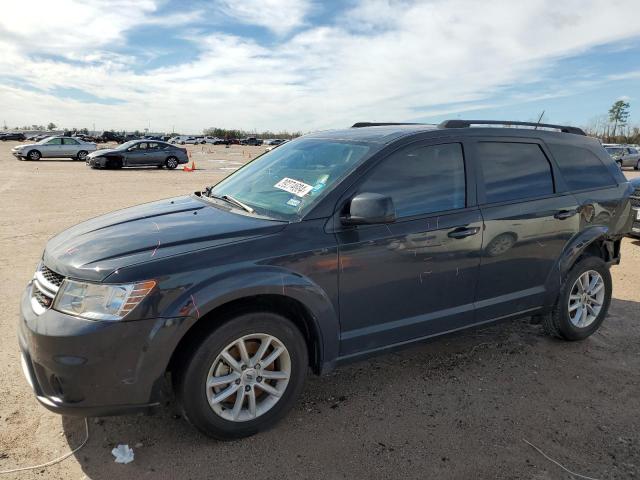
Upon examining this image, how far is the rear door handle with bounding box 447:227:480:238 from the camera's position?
3.49 m

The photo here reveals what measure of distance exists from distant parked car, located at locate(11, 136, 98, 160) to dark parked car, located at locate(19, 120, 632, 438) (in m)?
28.1

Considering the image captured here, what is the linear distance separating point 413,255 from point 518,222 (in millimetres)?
1065

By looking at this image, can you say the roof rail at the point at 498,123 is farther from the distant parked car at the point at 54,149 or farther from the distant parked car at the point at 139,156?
the distant parked car at the point at 54,149

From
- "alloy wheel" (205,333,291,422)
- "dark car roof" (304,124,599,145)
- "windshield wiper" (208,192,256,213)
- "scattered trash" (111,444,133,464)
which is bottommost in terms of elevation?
"scattered trash" (111,444,133,464)

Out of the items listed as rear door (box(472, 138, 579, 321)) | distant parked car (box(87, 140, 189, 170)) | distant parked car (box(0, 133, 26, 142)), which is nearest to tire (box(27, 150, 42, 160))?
distant parked car (box(87, 140, 189, 170))

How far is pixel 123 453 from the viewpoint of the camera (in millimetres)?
2826

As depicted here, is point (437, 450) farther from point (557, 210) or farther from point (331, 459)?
point (557, 210)

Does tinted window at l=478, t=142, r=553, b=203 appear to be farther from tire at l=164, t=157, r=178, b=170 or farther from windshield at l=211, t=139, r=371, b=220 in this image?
tire at l=164, t=157, r=178, b=170

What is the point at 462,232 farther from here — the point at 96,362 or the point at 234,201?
the point at 96,362

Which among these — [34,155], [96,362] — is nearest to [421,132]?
[96,362]

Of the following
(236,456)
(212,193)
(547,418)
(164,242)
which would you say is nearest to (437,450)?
(547,418)

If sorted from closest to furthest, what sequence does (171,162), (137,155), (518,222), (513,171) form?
(518,222)
(513,171)
(137,155)
(171,162)

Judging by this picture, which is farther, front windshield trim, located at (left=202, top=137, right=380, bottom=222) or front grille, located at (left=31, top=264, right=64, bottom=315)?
front windshield trim, located at (left=202, top=137, right=380, bottom=222)

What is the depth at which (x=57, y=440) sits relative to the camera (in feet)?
9.65
